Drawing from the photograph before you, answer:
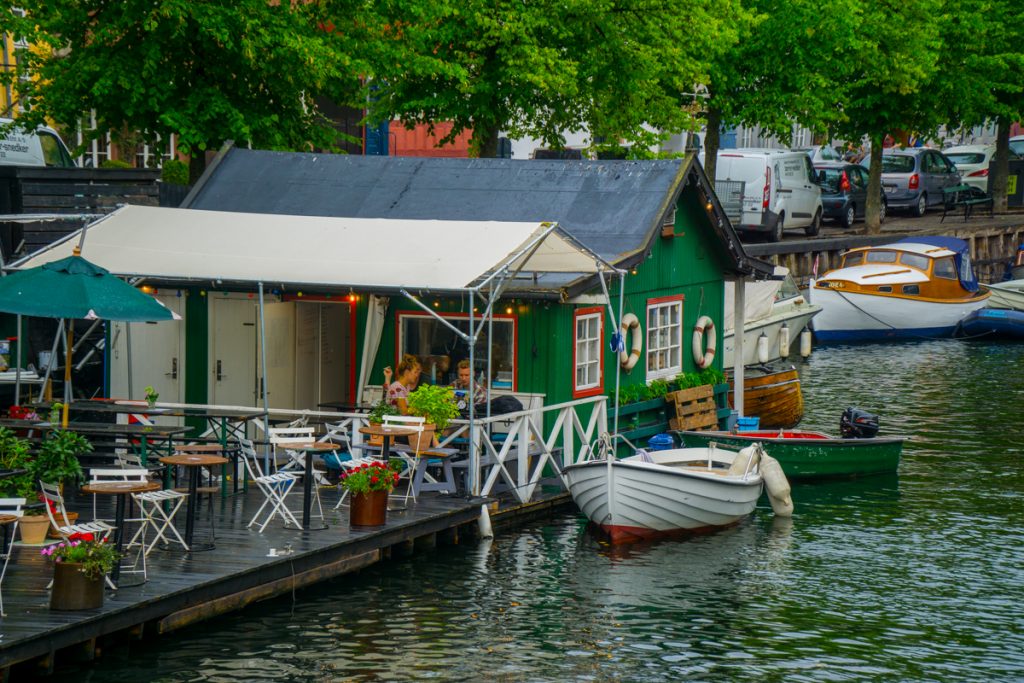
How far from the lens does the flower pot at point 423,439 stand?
1880cm

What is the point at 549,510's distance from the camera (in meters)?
21.1

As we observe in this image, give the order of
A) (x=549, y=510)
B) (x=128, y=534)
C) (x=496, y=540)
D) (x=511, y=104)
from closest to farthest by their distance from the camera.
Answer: (x=128, y=534) < (x=496, y=540) < (x=549, y=510) < (x=511, y=104)

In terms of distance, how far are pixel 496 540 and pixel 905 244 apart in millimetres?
26035

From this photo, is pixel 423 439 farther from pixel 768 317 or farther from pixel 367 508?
pixel 768 317

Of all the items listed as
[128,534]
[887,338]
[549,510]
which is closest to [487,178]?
[549,510]

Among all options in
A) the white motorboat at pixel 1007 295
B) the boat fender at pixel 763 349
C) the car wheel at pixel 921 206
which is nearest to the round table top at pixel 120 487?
the boat fender at pixel 763 349

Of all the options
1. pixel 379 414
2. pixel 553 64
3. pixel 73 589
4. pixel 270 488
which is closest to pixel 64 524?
pixel 73 589

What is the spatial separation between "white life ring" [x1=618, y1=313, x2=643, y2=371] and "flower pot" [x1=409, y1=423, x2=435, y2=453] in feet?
15.2

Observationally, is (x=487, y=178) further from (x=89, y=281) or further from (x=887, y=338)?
(x=887, y=338)

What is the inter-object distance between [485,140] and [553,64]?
9.38 feet

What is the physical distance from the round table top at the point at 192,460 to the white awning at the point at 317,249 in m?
3.17

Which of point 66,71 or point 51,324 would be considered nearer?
point 51,324

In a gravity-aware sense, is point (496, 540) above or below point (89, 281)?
below

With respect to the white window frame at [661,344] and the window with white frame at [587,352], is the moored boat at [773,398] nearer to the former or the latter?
the white window frame at [661,344]
